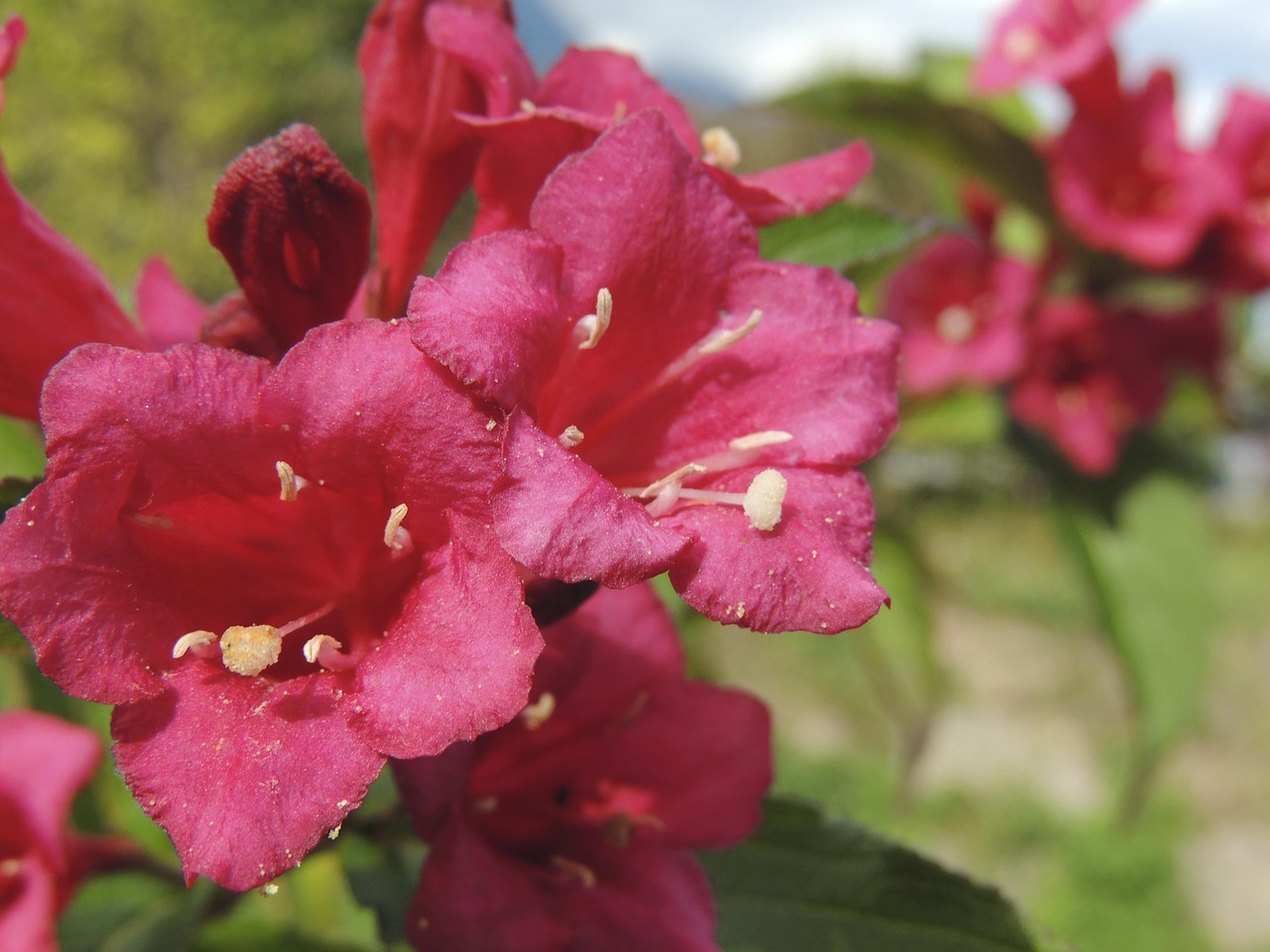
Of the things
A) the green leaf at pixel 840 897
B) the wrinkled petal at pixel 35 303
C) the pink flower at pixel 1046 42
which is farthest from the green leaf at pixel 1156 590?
the wrinkled petal at pixel 35 303

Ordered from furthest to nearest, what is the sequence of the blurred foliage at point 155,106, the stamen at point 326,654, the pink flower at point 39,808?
1. the blurred foliage at point 155,106
2. the pink flower at point 39,808
3. the stamen at point 326,654

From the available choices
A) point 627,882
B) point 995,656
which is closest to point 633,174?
point 627,882

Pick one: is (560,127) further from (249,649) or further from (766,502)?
(249,649)

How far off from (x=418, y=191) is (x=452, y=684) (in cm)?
46

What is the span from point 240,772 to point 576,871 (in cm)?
33

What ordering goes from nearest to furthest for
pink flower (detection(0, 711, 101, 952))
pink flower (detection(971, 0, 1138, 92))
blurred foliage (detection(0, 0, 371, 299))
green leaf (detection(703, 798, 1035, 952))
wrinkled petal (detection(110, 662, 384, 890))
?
wrinkled petal (detection(110, 662, 384, 890)) < green leaf (detection(703, 798, 1035, 952)) < pink flower (detection(0, 711, 101, 952)) < pink flower (detection(971, 0, 1138, 92)) < blurred foliage (detection(0, 0, 371, 299))

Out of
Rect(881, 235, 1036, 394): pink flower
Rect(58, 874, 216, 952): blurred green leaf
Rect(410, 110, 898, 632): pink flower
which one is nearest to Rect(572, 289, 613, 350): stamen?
Rect(410, 110, 898, 632): pink flower

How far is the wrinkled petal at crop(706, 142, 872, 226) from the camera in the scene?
2.64 ft

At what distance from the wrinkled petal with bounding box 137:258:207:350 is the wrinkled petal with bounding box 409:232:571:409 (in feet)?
1.54

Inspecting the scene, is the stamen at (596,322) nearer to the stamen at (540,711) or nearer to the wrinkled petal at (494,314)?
the wrinkled petal at (494,314)

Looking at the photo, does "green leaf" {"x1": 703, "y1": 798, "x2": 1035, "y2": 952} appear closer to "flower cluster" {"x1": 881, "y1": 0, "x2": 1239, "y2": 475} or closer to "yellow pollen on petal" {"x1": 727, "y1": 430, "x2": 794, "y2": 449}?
"yellow pollen on petal" {"x1": 727, "y1": 430, "x2": 794, "y2": 449}

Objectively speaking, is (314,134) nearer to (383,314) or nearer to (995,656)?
(383,314)

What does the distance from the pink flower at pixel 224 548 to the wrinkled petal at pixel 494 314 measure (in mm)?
26

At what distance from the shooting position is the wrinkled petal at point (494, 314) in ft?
2.09
